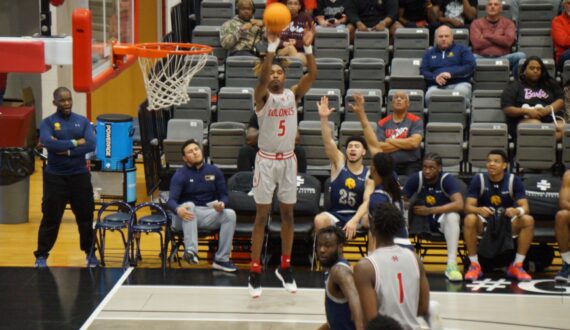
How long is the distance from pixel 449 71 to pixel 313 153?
2.12 meters

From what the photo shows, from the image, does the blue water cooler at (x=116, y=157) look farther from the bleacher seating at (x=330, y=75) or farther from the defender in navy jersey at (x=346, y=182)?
the defender in navy jersey at (x=346, y=182)

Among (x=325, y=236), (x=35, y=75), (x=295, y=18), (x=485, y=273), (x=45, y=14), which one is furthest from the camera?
(x=35, y=75)

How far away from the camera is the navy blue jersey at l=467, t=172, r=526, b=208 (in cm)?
1087

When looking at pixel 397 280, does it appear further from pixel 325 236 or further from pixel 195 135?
pixel 195 135

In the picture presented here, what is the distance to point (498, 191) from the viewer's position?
10891 millimetres

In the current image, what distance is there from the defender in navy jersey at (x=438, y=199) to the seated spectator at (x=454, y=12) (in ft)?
14.1

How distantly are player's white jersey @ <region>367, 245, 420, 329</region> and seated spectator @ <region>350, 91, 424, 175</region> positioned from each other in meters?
5.50

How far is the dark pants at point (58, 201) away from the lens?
1140 centimetres

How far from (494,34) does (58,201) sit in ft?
19.2

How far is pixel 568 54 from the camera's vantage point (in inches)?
541

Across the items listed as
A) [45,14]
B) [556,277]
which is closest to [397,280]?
[45,14]

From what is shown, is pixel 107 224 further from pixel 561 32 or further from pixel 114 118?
pixel 561 32

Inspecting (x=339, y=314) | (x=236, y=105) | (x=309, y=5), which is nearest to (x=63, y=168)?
(x=236, y=105)

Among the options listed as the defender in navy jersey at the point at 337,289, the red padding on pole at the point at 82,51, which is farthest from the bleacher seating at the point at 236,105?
the defender in navy jersey at the point at 337,289
